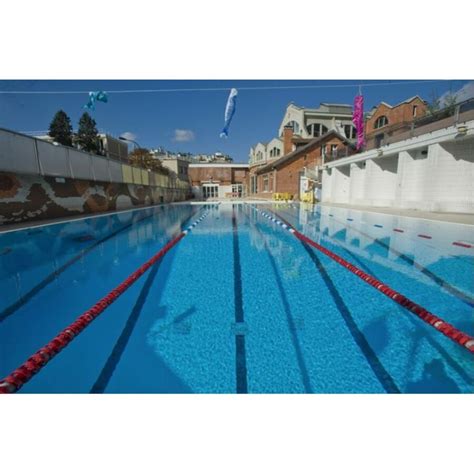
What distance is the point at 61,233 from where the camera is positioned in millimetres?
7637

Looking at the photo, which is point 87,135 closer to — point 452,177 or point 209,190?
point 209,190

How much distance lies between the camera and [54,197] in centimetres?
1034

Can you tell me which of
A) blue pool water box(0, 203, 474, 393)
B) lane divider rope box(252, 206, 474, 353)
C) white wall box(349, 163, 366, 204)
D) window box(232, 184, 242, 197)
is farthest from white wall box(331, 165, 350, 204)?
window box(232, 184, 242, 197)

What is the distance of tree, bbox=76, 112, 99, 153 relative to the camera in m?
23.7

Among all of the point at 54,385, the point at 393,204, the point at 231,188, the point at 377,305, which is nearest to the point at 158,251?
the point at 54,385

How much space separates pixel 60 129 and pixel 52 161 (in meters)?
19.7

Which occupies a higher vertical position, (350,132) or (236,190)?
(350,132)

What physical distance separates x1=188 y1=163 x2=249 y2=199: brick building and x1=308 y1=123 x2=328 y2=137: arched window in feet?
32.7

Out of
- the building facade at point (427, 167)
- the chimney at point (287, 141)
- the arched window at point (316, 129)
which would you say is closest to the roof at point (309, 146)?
the chimney at point (287, 141)

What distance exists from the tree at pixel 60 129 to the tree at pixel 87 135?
3.07 ft

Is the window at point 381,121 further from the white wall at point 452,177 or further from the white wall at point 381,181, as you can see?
the white wall at point 452,177

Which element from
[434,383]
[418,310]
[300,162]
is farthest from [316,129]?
[434,383]
